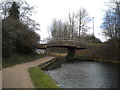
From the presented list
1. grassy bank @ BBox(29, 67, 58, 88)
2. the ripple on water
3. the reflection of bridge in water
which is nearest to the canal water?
the ripple on water

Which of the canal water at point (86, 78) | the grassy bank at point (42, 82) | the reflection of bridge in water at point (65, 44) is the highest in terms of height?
the reflection of bridge in water at point (65, 44)

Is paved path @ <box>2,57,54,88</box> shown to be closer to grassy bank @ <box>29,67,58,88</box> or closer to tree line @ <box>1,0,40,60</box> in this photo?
grassy bank @ <box>29,67,58,88</box>

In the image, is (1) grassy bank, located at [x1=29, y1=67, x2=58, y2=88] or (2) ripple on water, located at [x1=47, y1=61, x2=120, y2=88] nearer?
(1) grassy bank, located at [x1=29, y1=67, x2=58, y2=88]

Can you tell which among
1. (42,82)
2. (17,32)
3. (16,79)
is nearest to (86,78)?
(42,82)

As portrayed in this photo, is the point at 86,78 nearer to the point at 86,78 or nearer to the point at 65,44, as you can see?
the point at 86,78

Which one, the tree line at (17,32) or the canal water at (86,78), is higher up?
the tree line at (17,32)

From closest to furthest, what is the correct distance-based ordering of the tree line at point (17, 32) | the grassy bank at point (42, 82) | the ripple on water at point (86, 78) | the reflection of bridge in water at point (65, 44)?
1. the grassy bank at point (42, 82)
2. the ripple on water at point (86, 78)
3. the tree line at point (17, 32)
4. the reflection of bridge in water at point (65, 44)

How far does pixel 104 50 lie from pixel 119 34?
416cm

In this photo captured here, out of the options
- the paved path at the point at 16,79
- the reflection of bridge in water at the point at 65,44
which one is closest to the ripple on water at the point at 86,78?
the paved path at the point at 16,79

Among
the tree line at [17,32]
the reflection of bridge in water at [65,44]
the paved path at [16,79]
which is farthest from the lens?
the reflection of bridge in water at [65,44]

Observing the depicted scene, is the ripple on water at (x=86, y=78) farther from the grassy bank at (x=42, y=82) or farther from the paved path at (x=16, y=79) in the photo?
the paved path at (x=16, y=79)

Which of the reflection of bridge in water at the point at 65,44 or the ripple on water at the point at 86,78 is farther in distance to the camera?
the reflection of bridge in water at the point at 65,44

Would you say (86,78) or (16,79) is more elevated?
(16,79)

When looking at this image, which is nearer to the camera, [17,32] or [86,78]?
[86,78]
